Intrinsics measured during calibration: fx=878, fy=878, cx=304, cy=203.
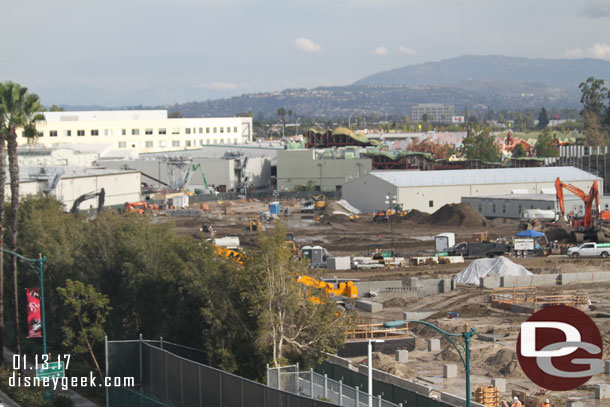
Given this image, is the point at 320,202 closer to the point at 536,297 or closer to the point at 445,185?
the point at 445,185

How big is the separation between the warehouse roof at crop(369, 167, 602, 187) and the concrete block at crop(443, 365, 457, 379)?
66.0m

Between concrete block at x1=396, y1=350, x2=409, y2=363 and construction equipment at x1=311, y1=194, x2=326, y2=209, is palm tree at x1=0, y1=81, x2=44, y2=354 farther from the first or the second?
construction equipment at x1=311, y1=194, x2=326, y2=209

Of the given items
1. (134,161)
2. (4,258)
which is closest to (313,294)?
(4,258)

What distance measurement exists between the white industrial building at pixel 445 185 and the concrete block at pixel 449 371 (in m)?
65.2

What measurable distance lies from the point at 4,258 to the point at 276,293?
2422cm

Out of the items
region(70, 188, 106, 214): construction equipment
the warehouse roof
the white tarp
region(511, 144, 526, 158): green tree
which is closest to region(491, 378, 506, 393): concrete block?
the white tarp

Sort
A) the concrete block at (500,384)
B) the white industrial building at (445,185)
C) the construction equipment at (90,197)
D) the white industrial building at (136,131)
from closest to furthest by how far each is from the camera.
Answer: the concrete block at (500,384) → the construction equipment at (90,197) → the white industrial building at (445,185) → the white industrial building at (136,131)

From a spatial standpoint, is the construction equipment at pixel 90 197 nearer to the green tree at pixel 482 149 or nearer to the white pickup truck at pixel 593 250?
the white pickup truck at pixel 593 250

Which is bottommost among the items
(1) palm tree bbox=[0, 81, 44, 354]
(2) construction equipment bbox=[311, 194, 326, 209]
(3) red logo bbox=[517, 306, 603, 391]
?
(2) construction equipment bbox=[311, 194, 326, 209]

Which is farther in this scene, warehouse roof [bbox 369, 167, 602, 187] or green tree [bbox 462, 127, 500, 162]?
green tree [bbox 462, 127, 500, 162]

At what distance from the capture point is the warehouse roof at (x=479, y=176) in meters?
101

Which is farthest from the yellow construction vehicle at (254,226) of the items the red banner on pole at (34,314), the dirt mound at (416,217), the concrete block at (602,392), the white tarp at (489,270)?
the concrete block at (602,392)

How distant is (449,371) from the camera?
111 ft

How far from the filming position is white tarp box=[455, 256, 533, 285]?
178 ft
